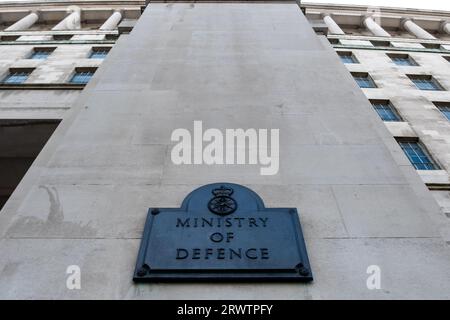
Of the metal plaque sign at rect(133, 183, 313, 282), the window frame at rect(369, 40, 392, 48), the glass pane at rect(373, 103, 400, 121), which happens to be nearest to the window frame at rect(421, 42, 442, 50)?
the window frame at rect(369, 40, 392, 48)

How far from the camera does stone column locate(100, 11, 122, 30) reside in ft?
121

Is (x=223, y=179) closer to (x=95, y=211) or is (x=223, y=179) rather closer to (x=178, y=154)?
(x=178, y=154)

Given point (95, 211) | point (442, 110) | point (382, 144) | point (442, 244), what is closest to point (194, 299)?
point (95, 211)

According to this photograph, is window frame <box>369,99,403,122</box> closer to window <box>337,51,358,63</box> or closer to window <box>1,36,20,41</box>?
window <box>337,51,358,63</box>

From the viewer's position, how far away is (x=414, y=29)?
41.3m

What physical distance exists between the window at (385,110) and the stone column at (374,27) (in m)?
18.9

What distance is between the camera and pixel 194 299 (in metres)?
4.69

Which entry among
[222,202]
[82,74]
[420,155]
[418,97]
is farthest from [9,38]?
[420,155]

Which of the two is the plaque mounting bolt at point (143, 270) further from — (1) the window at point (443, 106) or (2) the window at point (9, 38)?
(2) the window at point (9, 38)

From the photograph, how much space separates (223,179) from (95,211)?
241 cm

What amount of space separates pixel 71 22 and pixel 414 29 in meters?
39.6

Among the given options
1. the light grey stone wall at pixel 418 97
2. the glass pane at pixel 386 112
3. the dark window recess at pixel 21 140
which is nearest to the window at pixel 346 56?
the light grey stone wall at pixel 418 97

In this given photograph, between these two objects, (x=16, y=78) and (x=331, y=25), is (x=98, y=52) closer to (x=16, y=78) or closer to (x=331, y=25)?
(x=16, y=78)

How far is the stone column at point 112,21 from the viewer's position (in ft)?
121
